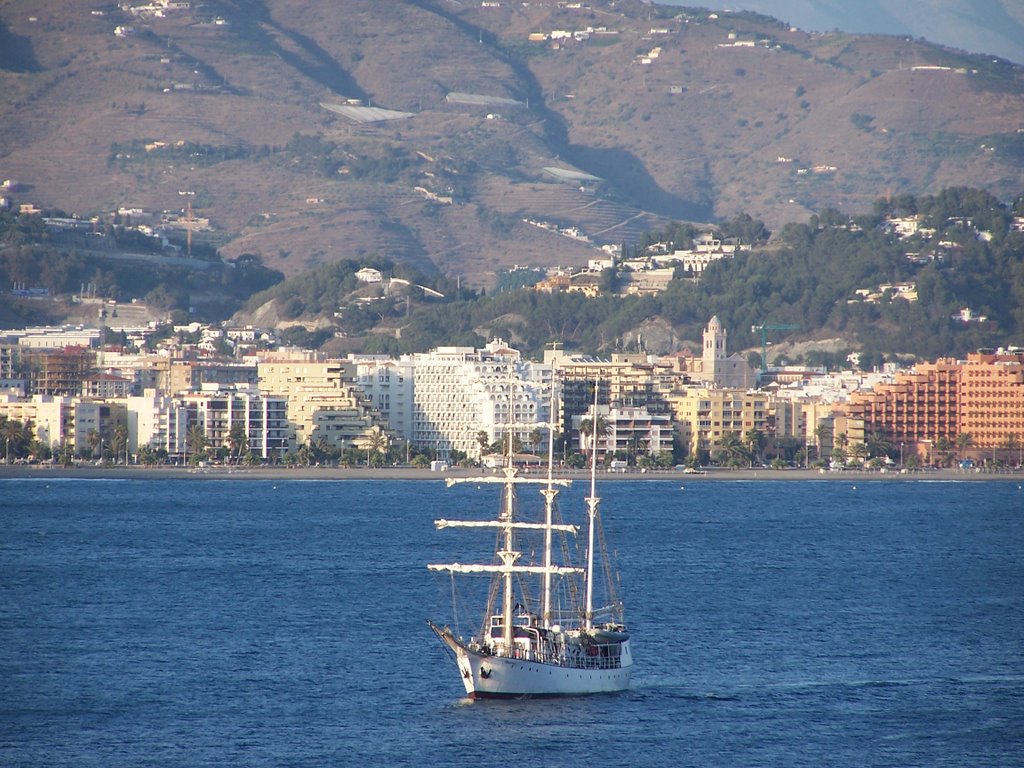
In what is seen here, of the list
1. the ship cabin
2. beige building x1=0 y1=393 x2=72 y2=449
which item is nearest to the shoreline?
beige building x1=0 y1=393 x2=72 y2=449

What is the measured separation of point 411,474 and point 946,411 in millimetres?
29288

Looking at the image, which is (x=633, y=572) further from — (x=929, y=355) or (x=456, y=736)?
(x=929, y=355)

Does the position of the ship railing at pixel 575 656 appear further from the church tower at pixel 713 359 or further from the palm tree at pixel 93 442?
the church tower at pixel 713 359

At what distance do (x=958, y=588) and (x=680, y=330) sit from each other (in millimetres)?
117050

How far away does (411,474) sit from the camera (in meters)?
102

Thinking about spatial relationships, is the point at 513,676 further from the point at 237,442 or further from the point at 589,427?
the point at 237,442

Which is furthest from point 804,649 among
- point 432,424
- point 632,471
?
point 432,424

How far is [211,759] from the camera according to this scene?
35000 millimetres

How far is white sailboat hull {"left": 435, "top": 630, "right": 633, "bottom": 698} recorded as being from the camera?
37281mm

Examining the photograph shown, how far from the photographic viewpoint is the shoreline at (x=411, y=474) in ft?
328

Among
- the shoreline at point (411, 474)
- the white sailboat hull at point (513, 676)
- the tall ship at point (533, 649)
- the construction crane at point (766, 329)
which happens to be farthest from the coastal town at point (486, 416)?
the white sailboat hull at point (513, 676)

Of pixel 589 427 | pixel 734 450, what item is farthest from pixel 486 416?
pixel 734 450

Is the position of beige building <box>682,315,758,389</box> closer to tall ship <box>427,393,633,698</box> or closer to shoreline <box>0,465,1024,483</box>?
shoreline <box>0,465,1024,483</box>

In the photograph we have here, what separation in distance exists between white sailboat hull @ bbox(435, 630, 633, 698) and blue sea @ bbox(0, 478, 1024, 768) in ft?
0.80
